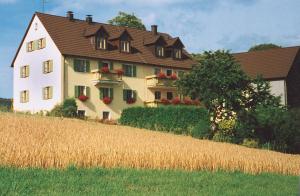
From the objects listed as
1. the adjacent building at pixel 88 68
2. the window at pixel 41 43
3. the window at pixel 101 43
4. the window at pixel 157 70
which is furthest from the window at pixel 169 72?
the window at pixel 41 43

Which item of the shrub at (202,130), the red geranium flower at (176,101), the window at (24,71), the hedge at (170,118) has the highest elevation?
the window at (24,71)

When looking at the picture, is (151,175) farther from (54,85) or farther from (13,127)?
(54,85)

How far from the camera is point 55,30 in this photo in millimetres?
61875

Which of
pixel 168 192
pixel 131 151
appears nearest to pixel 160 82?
pixel 131 151

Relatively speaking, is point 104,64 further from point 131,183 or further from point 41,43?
point 131,183

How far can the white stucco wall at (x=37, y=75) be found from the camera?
59.6m

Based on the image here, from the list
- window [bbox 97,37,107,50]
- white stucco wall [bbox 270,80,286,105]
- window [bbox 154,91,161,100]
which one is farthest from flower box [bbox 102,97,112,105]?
white stucco wall [bbox 270,80,286,105]

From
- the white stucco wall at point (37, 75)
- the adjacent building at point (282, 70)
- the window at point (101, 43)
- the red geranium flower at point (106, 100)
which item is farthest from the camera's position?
the adjacent building at point (282, 70)

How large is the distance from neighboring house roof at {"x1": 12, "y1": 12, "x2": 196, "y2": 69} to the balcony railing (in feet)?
6.14

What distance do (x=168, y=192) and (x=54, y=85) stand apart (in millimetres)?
44896

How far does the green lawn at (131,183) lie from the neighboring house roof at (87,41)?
1619 inches

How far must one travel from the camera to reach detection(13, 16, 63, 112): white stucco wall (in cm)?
5959

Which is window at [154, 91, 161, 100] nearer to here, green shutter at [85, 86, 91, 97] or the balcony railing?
the balcony railing

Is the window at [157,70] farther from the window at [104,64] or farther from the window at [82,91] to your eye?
the window at [82,91]
